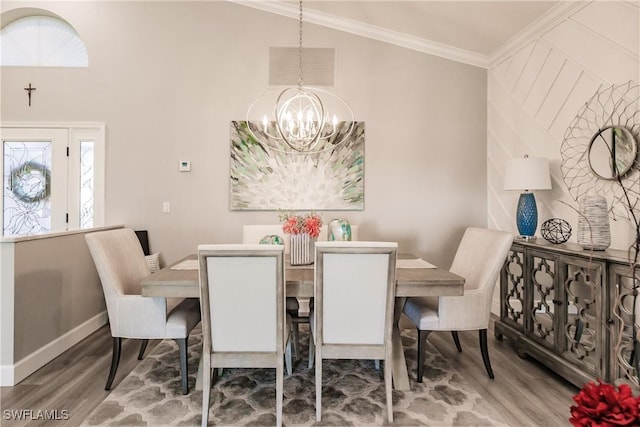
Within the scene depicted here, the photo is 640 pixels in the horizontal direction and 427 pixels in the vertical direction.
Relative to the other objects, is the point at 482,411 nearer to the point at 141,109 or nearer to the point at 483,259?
the point at 483,259

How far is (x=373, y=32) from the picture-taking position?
3.68 metres

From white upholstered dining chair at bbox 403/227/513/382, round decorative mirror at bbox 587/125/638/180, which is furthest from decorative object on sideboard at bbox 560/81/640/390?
white upholstered dining chair at bbox 403/227/513/382

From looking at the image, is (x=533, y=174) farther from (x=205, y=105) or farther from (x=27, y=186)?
(x=27, y=186)

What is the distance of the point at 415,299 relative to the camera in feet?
8.11

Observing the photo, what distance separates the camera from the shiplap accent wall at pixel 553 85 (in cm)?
223

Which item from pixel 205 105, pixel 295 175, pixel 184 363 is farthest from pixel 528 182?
pixel 205 105

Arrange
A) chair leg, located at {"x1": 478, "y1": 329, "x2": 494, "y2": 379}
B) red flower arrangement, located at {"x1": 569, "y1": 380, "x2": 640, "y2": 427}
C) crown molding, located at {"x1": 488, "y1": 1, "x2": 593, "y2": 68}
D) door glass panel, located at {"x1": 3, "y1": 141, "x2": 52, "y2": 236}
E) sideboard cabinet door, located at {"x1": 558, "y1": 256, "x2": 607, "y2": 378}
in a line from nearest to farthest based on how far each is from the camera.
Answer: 1. red flower arrangement, located at {"x1": 569, "y1": 380, "x2": 640, "y2": 427}
2. sideboard cabinet door, located at {"x1": 558, "y1": 256, "x2": 607, "y2": 378}
3. chair leg, located at {"x1": 478, "y1": 329, "x2": 494, "y2": 379}
4. crown molding, located at {"x1": 488, "y1": 1, "x2": 593, "y2": 68}
5. door glass panel, located at {"x1": 3, "y1": 141, "x2": 52, "y2": 236}

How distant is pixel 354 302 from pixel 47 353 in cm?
235

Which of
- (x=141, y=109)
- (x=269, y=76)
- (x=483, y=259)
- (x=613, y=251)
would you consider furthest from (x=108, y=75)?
(x=613, y=251)

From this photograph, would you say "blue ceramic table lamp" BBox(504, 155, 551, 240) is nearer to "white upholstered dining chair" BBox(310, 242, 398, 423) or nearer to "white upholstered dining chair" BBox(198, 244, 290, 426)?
"white upholstered dining chair" BBox(310, 242, 398, 423)

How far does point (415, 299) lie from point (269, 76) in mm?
2696

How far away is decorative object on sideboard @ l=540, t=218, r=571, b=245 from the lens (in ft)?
7.73

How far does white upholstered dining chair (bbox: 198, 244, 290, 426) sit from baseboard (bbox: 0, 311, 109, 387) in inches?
56.9

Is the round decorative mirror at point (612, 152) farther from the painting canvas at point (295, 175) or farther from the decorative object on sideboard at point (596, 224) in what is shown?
the painting canvas at point (295, 175)
